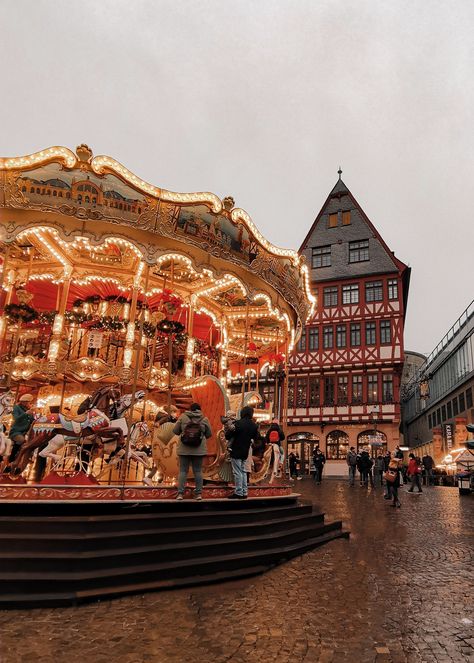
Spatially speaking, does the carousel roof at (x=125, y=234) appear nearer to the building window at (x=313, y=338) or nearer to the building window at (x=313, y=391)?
the building window at (x=313, y=391)

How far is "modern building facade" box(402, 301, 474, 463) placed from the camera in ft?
91.3

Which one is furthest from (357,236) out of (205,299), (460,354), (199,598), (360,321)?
(199,598)

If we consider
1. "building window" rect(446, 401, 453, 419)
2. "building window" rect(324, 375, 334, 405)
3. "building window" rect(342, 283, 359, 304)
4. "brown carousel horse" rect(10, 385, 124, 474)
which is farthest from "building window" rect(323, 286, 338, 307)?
"brown carousel horse" rect(10, 385, 124, 474)

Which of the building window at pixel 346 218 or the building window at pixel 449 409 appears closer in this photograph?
the building window at pixel 449 409

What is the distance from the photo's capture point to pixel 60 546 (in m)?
4.86

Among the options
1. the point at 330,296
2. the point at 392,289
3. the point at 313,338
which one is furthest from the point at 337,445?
the point at 392,289

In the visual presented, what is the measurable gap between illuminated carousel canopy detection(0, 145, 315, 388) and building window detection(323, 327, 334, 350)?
18.7m

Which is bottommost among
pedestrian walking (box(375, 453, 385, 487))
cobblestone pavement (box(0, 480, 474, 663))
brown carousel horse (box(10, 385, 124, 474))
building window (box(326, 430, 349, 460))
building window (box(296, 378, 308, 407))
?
cobblestone pavement (box(0, 480, 474, 663))

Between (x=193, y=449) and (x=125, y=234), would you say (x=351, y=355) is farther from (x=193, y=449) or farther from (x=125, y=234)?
(x=193, y=449)

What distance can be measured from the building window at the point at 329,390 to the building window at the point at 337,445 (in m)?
2.13

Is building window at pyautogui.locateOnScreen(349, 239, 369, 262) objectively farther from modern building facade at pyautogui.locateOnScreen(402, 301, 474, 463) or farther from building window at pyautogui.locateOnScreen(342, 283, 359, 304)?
modern building facade at pyautogui.locateOnScreen(402, 301, 474, 463)

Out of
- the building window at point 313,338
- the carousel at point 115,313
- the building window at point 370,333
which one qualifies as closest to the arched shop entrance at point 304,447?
the building window at point 313,338

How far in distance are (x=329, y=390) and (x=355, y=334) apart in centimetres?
446

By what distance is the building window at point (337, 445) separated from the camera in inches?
1244
